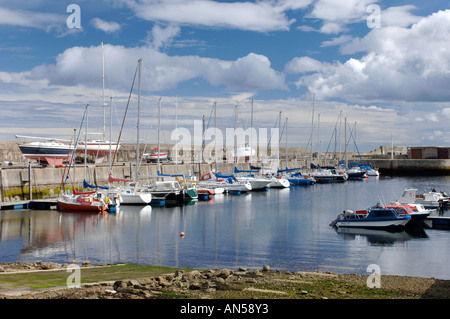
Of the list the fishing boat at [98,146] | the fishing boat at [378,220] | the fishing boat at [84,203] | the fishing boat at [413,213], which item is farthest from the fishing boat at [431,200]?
the fishing boat at [98,146]

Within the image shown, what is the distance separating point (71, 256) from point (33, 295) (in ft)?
40.3

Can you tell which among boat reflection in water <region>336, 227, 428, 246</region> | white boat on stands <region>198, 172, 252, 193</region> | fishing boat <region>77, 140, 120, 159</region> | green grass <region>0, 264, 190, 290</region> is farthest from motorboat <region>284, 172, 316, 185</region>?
green grass <region>0, 264, 190, 290</region>

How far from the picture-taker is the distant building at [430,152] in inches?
4537

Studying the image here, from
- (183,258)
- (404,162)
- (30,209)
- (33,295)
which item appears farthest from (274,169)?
(33,295)

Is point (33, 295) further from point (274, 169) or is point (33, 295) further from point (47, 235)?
point (274, 169)

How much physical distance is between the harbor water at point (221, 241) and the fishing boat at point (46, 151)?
20883mm

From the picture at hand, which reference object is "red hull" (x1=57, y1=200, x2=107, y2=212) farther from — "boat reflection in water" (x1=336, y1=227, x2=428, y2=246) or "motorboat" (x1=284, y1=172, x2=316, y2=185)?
"motorboat" (x1=284, y1=172, x2=316, y2=185)

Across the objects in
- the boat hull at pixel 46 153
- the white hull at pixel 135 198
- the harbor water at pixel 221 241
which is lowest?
the harbor water at pixel 221 241

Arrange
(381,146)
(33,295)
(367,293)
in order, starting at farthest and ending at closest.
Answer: (381,146)
(367,293)
(33,295)

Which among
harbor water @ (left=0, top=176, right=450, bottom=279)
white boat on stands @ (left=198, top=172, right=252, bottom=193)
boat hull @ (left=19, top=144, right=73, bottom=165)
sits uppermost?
boat hull @ (left=19, top=144, right=73, bottom=165)

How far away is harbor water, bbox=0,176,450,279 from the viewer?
940 inches

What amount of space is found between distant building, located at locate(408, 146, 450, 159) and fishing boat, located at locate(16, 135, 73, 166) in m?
91.5

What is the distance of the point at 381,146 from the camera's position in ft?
535

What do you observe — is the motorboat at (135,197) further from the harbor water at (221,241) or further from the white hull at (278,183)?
the white hull at (278,183)
